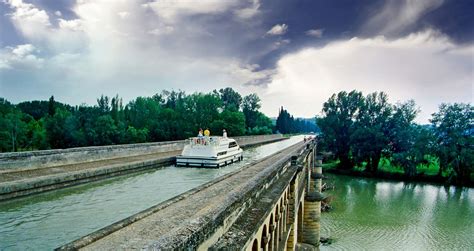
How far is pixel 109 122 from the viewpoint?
123 feet

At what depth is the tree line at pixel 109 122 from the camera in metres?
35.9

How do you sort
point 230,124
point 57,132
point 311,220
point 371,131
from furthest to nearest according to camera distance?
point 230,124 < point 371,131 < point 57,132 < point 311,220

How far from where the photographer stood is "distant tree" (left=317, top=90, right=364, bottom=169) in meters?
49.8

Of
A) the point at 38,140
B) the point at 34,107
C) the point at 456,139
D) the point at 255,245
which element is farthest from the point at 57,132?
the point at 456,139

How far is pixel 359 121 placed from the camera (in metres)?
49.9

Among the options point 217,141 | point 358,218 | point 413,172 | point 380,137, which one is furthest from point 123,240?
point 380,137

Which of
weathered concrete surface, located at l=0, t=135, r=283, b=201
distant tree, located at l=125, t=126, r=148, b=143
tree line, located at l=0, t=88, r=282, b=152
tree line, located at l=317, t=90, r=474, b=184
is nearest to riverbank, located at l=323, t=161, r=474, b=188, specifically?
tree line, located at l=317, t=90, r=474, b=184

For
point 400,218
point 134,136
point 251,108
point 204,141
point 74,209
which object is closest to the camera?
point 74,209

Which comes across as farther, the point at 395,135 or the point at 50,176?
the point at 395,135

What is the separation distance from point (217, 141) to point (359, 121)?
3681cm

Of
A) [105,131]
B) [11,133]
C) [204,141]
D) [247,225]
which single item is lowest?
[247,225]

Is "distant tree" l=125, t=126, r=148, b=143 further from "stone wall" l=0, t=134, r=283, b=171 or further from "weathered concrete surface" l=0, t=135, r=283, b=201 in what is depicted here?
"weathered concrete surface" l=0, t=135, r=283, b=201

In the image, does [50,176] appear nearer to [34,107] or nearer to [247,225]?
[247,225]

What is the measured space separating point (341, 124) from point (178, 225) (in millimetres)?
49605
